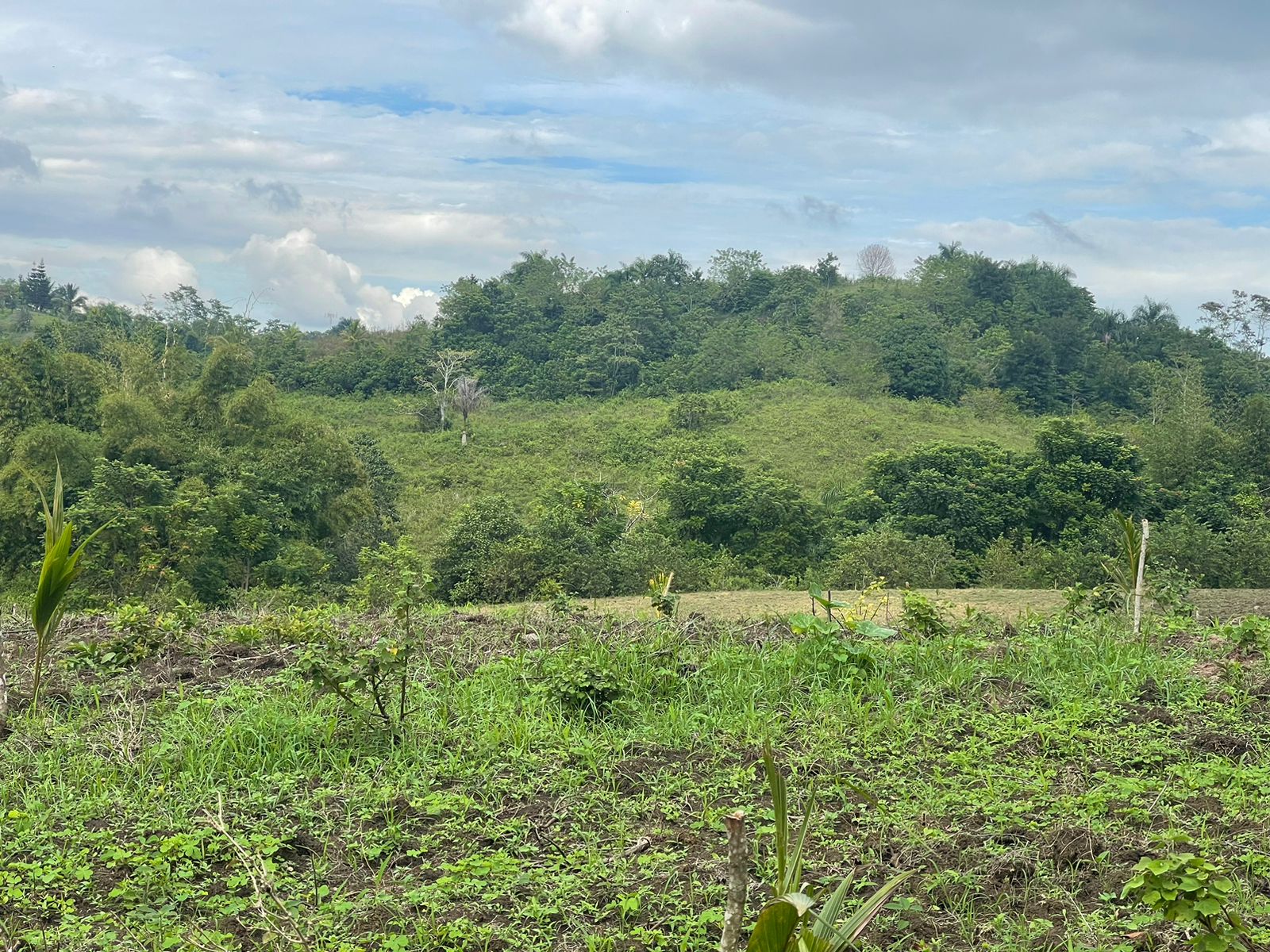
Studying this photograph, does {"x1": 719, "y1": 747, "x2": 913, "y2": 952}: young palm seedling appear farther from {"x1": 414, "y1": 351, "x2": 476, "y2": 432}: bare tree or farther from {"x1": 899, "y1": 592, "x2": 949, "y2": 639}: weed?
{"x1": 414, "y1": 351, "x2": 476, "y2": 432}: bare tree

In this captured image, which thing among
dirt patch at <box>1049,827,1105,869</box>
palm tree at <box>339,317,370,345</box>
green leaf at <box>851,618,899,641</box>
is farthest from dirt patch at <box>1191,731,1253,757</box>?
palm tree at <box>339,317,370,345</box>

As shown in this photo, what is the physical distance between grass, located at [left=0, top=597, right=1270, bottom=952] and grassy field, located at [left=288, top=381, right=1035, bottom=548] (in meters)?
15.3

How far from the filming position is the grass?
2.53 m

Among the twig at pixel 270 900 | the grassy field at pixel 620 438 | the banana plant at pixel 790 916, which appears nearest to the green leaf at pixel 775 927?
the banana plant at pixel 790 916

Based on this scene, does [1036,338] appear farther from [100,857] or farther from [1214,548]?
[100,857]

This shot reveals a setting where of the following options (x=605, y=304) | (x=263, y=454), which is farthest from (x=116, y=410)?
(x=605, y=304)

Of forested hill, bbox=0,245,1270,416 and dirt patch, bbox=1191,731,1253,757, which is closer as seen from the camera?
dirt patch, bbox=1191,731,1253,757

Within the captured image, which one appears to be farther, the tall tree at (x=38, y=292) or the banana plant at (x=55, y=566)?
the tall tree at (x=38, y=292)

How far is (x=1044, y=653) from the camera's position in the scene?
4.41m

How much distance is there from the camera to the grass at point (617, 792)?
99.7 inches

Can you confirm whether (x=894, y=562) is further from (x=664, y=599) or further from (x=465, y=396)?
(x=465, y=396)

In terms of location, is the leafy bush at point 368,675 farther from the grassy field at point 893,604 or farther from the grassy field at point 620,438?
the grassy field at point 620,438

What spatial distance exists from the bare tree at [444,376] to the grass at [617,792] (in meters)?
24.4

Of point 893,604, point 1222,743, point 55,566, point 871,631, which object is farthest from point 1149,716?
point 55,566
